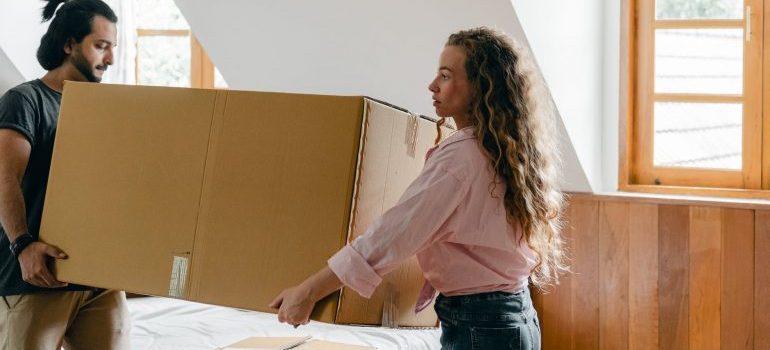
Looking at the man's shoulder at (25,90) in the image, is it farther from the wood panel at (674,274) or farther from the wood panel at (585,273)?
the wood panel at (674,274)

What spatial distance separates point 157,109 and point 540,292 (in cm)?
209

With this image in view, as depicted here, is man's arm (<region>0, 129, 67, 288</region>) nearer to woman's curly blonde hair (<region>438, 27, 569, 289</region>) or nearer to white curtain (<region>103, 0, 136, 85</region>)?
woman's curly blonde hair (<region>438, 27, 569, 289</region>)

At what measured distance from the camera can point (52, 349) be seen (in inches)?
70.9

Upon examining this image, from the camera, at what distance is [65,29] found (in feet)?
6.15

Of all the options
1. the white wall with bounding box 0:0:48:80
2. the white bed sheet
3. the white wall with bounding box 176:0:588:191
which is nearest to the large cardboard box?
the white bed sheet

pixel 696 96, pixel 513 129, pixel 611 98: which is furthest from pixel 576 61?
pixel 513 129

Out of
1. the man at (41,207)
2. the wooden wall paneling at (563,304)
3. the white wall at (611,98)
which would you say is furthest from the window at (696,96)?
the man at (41,207)

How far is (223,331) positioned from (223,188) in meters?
1.44

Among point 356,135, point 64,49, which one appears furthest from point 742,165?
point 64,49

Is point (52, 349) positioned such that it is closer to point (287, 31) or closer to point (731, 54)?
point (287, 31)

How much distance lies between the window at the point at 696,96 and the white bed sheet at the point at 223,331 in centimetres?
117

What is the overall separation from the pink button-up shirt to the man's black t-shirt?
75 centimetres

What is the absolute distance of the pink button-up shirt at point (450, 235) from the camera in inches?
55.1

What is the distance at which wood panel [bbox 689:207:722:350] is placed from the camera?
2.95 meters
